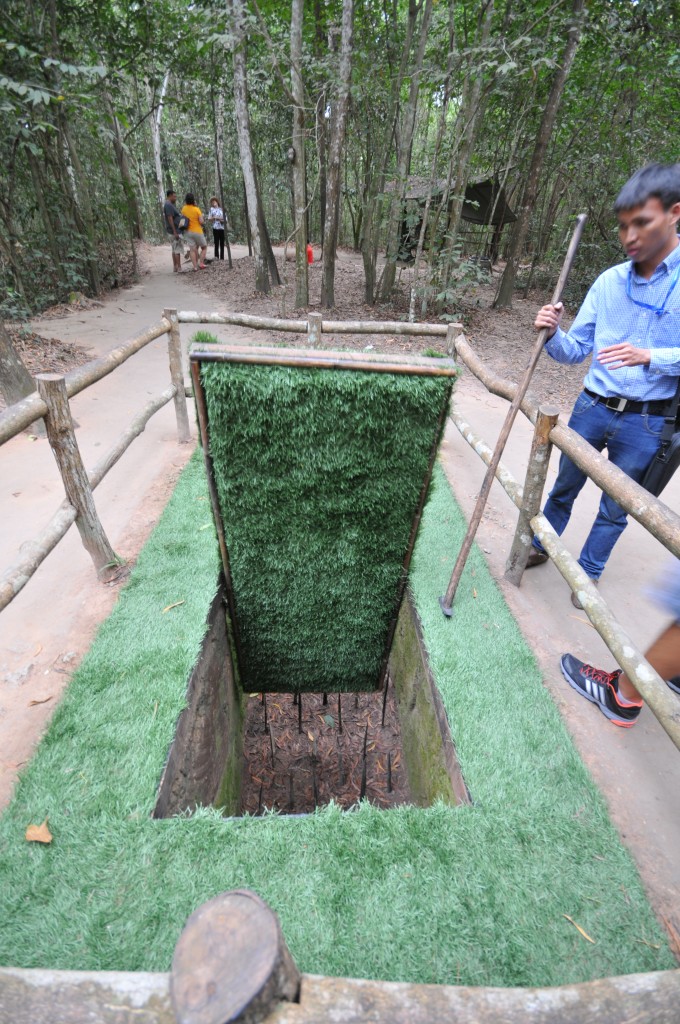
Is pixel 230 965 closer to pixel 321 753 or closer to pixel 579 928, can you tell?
pixel 579 928

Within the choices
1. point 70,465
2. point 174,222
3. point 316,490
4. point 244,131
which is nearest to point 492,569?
point 316,490

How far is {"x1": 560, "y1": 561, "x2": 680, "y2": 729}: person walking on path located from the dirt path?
0.05m

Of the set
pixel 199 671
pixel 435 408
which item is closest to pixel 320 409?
pixel 435 408

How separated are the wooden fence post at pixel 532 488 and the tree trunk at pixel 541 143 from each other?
6.90 metres

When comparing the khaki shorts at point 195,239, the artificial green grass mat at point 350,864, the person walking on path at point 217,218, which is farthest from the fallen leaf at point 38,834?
the person walking on path at point 217,218

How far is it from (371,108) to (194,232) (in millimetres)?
5188

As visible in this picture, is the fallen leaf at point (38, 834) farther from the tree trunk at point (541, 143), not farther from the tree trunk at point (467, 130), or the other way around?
the tree trunk at point (541, 143)

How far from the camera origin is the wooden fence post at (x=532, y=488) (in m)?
2.29

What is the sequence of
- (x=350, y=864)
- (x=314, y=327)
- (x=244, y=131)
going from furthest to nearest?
(x=244, y=131) < (x=314, y=327) < (x=350, y=864)

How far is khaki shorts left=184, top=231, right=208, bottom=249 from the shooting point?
12608mm

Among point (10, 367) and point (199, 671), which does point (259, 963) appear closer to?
point (199, 671)

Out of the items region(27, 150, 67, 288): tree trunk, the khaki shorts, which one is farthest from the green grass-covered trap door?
the khaki shorts

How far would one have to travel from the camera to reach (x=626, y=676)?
1754 millimetres

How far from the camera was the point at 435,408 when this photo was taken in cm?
183
